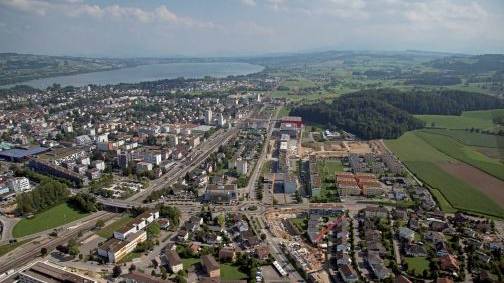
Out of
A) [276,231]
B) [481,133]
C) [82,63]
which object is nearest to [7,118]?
[276,231]

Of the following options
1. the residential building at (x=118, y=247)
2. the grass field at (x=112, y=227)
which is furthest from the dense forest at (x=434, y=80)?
the residential building at (x=118, y=247)

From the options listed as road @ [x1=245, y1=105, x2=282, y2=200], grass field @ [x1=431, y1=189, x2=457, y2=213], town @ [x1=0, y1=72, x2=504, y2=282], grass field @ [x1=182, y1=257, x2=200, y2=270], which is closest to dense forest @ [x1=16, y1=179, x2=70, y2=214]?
town @ [x1=0, y1=72, x2=504, y2=282]

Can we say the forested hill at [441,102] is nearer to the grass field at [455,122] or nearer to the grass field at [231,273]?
the grass field at [455,122]

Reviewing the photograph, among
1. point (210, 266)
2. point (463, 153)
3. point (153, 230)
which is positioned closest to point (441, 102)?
point (463, 153)

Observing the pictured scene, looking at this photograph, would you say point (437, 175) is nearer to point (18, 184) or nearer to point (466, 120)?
point (466, 120)

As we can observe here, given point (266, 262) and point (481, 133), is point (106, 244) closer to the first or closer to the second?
point (266, 262)

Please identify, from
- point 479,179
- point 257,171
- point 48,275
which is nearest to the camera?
point 48,275

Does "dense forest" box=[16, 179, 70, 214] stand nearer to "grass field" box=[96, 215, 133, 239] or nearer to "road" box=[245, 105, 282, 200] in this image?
"grass field" box=[96, 215, 133, 239]
